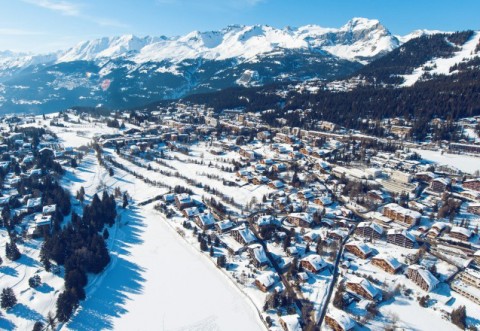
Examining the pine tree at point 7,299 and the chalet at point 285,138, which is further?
the chalet at point 285,138

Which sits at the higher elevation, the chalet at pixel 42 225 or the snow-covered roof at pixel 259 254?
the snow-covered roof at pixel 259 254

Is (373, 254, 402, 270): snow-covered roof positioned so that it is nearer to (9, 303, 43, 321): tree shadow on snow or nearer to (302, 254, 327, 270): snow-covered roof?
(302, 254, 327, 270): snow-covered roof

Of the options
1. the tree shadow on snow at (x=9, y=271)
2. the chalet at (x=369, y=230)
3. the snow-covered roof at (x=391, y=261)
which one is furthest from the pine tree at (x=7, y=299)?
the chalet at (x=369, y=230)

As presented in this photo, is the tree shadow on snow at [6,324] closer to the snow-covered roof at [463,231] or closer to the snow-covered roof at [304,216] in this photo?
the snow-covered roof at [304,216]

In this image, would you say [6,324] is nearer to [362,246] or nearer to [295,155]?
[362,246]

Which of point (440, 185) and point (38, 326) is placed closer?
point (38, 326)

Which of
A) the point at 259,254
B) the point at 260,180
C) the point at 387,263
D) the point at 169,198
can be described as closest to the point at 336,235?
the point at 387,263

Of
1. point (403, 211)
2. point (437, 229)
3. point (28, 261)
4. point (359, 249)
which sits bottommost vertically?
point (28, 261)

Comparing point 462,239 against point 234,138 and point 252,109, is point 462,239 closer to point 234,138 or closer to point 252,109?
point 234,138
